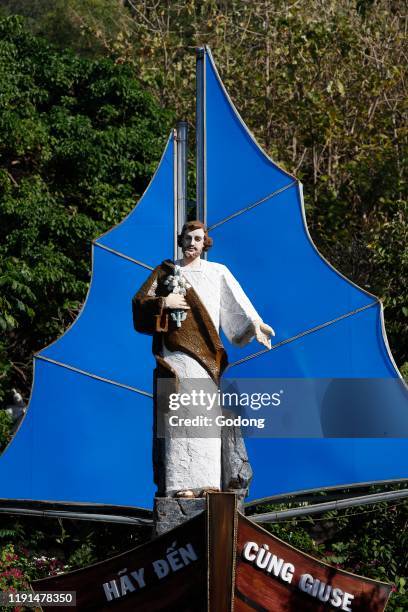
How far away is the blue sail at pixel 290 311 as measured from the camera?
12148 millimetres

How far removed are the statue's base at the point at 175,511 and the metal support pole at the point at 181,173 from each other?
4.40 m

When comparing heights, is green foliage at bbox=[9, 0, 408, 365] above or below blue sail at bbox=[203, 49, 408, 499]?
above

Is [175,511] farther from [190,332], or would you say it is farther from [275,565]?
[190,332]

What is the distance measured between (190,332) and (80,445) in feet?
11.6

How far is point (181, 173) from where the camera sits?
1318 cm

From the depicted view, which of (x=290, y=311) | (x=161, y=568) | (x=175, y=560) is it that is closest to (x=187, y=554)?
(x=175, y=560)

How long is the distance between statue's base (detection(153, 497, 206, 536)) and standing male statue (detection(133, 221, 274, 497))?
0.06m

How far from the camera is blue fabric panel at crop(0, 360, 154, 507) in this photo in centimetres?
1241

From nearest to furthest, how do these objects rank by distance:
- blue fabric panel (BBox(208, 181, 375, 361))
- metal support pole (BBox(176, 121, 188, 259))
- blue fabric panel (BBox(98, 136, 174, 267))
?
blue fabric panel (BBox(208, 181, 375, 361)) < metal support pole (BBox(176, 121, 188, 259)) < blue fabric panel (BBox(98, 136, 174, 267))

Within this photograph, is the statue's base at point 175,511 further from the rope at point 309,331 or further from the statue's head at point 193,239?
the rope at point 309,331

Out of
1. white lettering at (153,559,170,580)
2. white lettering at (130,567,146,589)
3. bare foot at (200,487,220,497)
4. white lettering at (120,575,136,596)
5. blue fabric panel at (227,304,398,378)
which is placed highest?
blue fabric panel at (227,304,398,378)

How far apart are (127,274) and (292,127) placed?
974 centimetres

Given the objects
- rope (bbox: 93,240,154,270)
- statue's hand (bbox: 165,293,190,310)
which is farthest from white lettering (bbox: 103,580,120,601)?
rope (bbox: 93,240,154,270)

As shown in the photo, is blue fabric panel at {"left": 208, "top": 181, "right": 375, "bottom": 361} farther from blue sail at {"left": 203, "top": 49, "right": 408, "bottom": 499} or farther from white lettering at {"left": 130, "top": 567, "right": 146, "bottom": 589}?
white lettering at {"left": 130, "top": 567, "right": 146, "bottom": 589}
